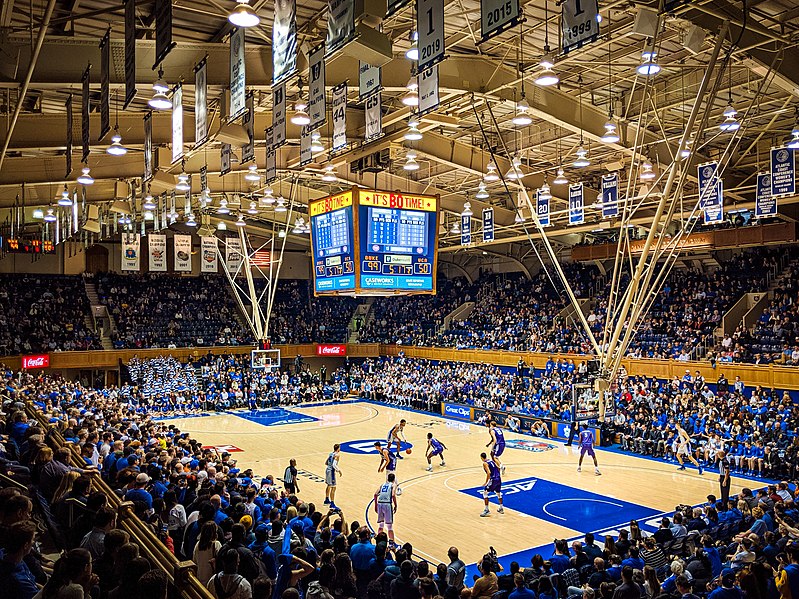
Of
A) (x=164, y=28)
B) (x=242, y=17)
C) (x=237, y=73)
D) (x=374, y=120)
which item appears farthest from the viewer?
(x=374, y=120)

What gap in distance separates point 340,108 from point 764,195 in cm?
1215

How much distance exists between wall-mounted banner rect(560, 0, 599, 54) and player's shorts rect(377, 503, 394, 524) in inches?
359

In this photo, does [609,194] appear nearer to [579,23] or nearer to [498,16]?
[579,23]

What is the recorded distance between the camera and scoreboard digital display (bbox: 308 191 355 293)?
18391 mm

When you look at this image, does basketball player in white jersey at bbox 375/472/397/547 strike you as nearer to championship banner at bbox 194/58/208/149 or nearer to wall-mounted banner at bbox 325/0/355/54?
championship banner at bbox 194/58/208/149

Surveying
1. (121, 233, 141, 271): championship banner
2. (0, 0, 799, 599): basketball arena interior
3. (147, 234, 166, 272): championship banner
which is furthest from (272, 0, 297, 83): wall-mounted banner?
(121, 233, 141, 271): championship banner

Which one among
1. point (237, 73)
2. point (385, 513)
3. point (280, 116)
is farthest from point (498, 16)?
point (385, 513)

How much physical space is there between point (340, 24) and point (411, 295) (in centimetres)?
1777

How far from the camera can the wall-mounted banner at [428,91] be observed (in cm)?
1129

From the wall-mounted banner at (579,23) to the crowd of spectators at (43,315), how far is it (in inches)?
1378

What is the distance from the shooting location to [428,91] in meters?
11.5

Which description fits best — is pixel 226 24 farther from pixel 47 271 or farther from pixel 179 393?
pixel 47 271

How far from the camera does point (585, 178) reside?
96.0 feet

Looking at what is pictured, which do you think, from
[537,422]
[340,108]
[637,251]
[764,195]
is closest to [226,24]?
[340,108]
